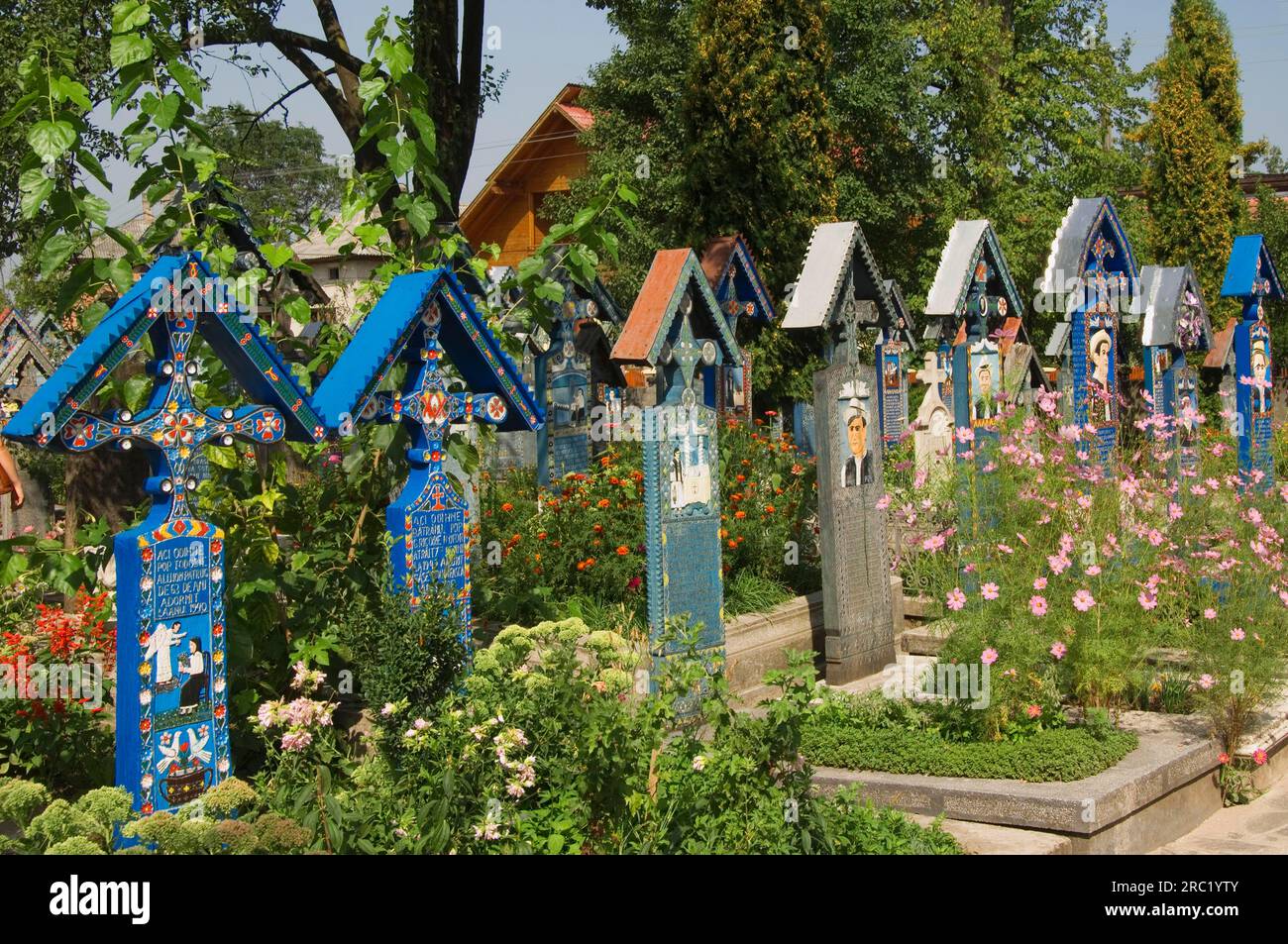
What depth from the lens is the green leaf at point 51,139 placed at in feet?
15.7

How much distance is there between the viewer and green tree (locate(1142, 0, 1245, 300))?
898 inches

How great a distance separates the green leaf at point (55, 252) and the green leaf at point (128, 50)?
0.67m

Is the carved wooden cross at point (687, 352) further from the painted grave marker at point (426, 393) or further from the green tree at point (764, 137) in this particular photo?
the green tree at point (764, 137)

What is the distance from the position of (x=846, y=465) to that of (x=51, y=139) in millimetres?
5179

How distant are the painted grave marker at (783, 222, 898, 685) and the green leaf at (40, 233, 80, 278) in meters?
4.69

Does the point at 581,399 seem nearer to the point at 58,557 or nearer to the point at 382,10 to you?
the point at 382,10

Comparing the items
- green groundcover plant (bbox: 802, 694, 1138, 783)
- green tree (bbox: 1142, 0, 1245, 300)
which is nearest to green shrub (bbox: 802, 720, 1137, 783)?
green groundcover plant (bbox: 802, 694, 1138, 783)

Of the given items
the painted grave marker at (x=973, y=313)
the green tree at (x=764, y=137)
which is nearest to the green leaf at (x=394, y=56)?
the painted grave marker at (x=973, y=313)

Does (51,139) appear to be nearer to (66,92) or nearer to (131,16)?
(66,92)

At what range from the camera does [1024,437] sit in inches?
283

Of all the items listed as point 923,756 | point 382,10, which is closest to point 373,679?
point 923,756

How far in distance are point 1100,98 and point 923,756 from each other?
59.9 feet

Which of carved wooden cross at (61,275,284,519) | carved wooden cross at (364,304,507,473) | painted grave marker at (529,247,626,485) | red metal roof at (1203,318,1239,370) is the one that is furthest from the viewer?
red metal roof at (1203,318,1239,370)

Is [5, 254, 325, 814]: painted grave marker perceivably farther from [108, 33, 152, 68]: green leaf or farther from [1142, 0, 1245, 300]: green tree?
[1142, 0, 1245, 300]: green tree
